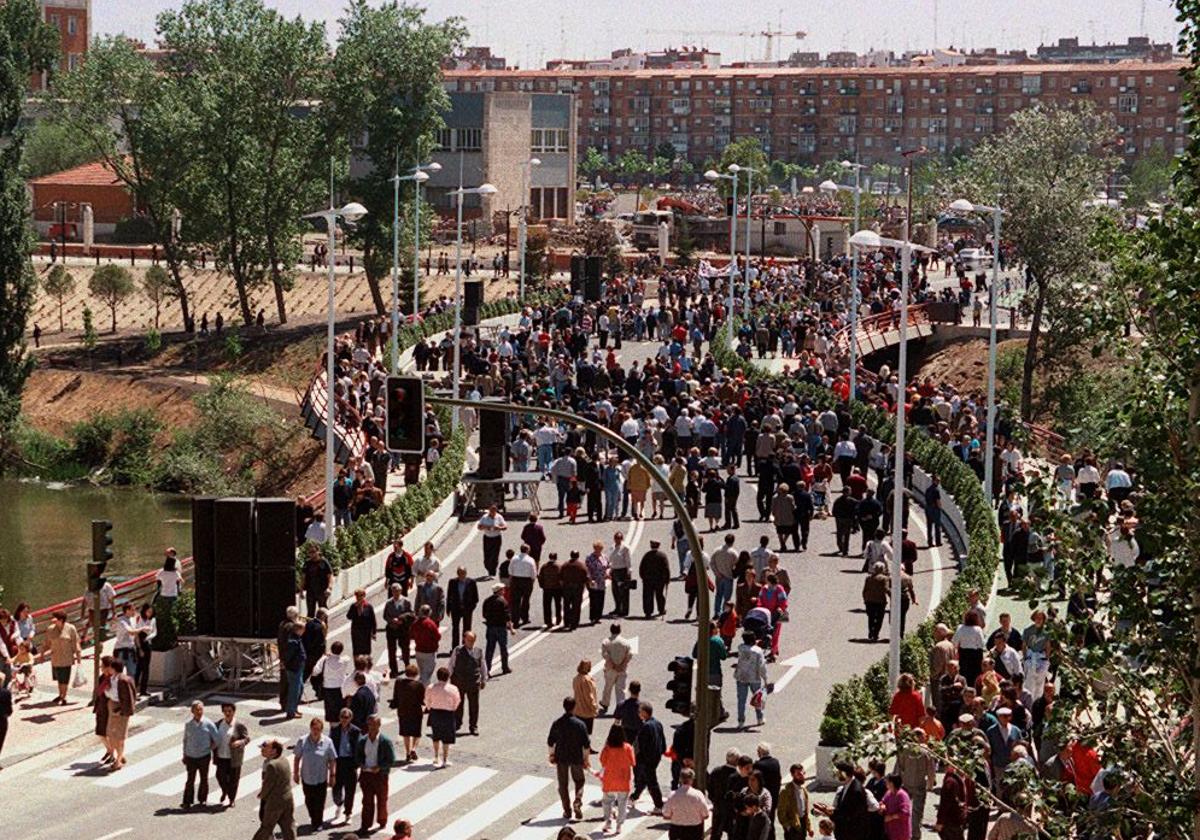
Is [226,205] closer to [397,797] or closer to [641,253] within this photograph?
[641,253]

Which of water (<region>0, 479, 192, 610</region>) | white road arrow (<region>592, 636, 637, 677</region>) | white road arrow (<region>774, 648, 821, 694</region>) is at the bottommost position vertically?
water (<region>0, 479, 192, 610</region>)

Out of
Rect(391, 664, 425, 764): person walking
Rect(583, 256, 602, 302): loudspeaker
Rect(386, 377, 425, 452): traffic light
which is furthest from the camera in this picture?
Rect(583, 256, 602, 302): loudspeaker

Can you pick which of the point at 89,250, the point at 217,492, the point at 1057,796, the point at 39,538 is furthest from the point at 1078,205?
the point at 1057,796

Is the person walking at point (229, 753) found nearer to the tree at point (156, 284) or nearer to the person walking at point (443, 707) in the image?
the person walking at point (443, 707)

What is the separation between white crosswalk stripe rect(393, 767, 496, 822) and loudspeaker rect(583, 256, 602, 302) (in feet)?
135

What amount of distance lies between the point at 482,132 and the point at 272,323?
3626 centimetres

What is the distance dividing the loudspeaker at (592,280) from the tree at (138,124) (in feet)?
67.1

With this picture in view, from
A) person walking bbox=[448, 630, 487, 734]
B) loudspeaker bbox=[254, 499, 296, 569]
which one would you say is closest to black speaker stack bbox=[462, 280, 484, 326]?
loudspeaker bbox=[254, 499, 296, 569]

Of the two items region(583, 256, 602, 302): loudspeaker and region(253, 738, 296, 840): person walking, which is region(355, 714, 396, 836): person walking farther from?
region(583, 256, 602, 302): loudspeaker

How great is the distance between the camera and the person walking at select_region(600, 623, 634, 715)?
2539 cm

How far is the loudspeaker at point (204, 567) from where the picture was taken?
90.5 ft

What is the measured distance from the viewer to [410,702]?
947 inches

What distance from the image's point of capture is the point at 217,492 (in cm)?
6172

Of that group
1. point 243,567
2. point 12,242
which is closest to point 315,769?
point 243,567
